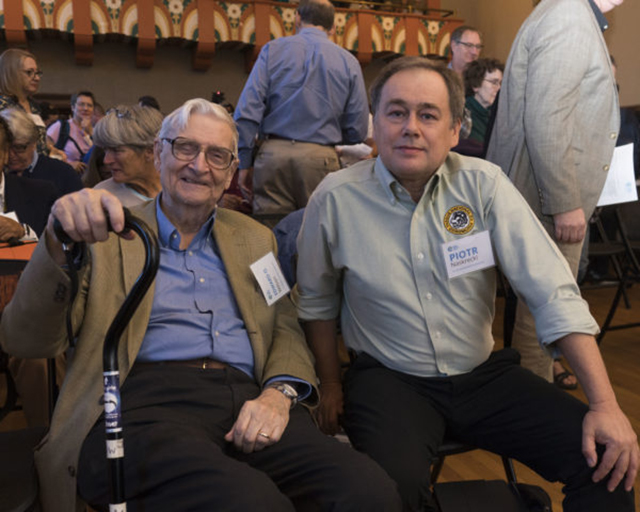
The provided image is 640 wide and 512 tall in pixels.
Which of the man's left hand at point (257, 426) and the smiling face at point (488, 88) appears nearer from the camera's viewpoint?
the man's left hand at point (257, 426)

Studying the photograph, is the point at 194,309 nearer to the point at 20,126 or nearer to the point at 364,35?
the point at 20,126

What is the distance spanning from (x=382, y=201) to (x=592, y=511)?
0.88 m

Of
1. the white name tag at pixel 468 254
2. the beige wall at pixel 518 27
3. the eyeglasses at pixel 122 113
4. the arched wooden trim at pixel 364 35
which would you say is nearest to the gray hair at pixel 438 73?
the white name tag at pixel 468 254

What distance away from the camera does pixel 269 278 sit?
1.70 metres

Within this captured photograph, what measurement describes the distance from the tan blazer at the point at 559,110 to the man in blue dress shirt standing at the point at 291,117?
1388 millimetres

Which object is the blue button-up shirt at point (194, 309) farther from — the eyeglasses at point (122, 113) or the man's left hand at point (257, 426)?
the eyeglasses at point (122, 113)

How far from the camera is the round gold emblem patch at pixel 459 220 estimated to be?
5.52 ft

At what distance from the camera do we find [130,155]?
2.66 meters

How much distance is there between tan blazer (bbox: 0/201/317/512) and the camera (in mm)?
1329

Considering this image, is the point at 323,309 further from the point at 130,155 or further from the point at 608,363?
the point at 608,363

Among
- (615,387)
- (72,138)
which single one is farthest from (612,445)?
(72,138)

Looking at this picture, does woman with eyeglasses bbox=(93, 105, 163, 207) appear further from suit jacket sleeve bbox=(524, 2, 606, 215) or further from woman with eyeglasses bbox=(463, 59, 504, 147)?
woman with eyeglasses bbox=(463, 59, 504, 147)

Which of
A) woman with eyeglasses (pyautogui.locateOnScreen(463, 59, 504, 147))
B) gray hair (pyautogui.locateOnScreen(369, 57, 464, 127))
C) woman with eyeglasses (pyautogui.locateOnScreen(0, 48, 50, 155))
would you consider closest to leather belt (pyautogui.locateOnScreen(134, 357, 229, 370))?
gray hair (pyautogui.locateOnScreen(369, 57, 464, 127))

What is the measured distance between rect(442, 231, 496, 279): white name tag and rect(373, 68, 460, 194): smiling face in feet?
0.67
